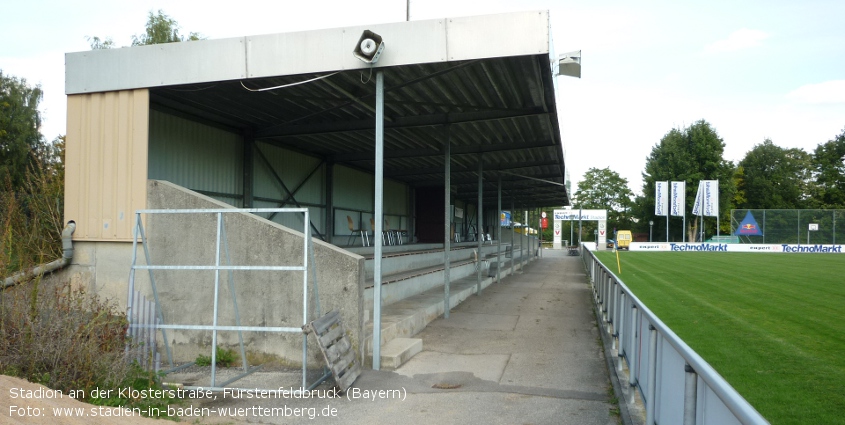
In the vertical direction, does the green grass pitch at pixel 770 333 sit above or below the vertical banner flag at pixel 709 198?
below

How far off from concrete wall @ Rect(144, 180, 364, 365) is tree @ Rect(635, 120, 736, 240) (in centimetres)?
7603

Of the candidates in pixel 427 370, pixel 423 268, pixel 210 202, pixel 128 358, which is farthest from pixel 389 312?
pixel 423 268

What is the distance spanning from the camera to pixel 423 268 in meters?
17.7

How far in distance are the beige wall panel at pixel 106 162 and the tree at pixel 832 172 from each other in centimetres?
8625

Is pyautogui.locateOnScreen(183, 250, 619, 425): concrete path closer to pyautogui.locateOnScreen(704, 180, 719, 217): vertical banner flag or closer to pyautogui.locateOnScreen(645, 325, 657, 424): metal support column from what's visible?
pyautogui.locateOnScreen(645, 325, 657, 424): metal support column

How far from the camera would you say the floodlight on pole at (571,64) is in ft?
38.4

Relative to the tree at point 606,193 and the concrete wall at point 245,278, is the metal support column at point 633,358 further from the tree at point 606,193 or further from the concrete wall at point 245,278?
the tree at point 606,193

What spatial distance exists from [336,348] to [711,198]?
59925mm

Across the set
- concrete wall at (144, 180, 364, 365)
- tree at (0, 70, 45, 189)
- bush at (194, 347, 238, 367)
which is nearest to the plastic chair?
concrete wall at (144, 180, 364, 365)

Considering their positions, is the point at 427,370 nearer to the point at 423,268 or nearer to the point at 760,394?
the point at 760,394

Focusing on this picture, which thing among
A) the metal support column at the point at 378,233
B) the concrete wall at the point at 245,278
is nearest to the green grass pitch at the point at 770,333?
the metal support column at the point at 378,233

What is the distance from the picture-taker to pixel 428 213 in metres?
28.0

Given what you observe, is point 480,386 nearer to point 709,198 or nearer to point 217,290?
point 217,290

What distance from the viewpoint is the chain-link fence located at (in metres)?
53.4
